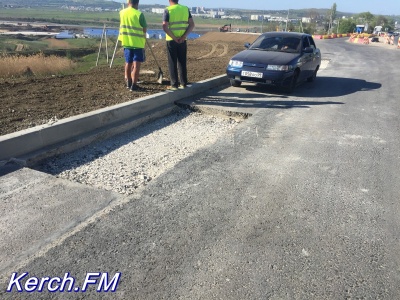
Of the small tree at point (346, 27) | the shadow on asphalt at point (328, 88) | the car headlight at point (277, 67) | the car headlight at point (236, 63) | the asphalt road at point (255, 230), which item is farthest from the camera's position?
the small tree at point (346, 27)

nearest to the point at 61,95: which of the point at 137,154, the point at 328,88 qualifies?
the point at 137,154

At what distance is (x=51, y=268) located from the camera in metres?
2.59

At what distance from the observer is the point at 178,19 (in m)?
7.39

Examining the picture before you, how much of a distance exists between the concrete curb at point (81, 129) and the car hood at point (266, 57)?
102 inches

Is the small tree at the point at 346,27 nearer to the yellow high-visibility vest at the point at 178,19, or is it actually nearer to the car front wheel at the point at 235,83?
the car front wheel at the point at 235,83

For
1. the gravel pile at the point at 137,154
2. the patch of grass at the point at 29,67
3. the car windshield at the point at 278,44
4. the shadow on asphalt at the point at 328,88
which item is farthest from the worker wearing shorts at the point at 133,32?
the patch of grass at the point at 29,67

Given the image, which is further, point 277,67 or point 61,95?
point 277,67

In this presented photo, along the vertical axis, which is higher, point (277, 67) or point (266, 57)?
point (266, 57)

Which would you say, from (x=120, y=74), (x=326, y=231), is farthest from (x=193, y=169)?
(x=120, y=74)

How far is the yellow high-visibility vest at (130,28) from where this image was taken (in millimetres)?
6996

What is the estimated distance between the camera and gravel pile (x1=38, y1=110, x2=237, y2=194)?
4.14 metres

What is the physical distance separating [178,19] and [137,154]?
3.90 metres

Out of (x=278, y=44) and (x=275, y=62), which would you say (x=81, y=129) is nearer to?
(x=275, y=62)

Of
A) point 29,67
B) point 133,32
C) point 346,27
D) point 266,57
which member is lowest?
point 29,67
